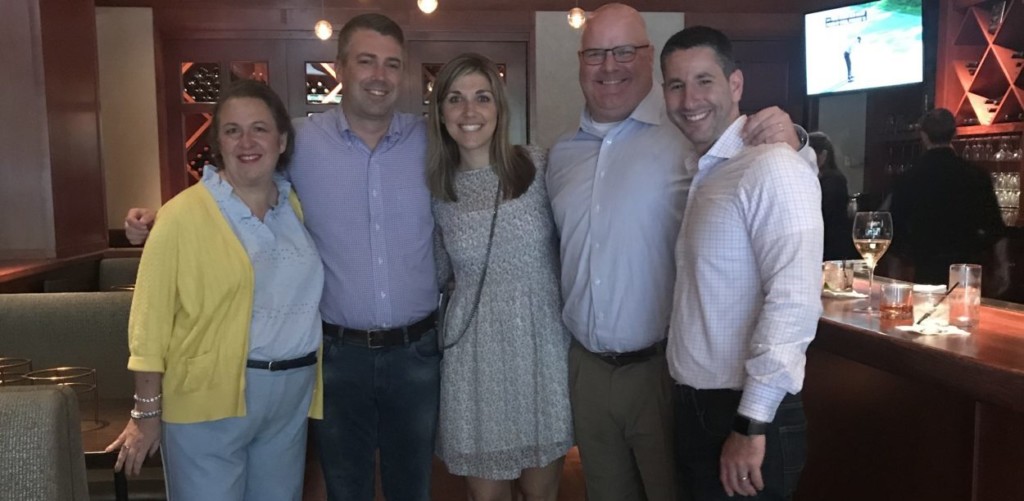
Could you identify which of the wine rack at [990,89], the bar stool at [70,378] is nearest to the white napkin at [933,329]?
the bar stool at [70,378]

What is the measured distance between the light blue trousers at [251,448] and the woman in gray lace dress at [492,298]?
0.41 m

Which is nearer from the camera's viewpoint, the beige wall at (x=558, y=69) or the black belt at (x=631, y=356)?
the black belt at (x=631, y=356)

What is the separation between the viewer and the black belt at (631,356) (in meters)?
2.09

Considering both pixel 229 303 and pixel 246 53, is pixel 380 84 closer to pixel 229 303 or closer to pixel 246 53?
pixel 229 303

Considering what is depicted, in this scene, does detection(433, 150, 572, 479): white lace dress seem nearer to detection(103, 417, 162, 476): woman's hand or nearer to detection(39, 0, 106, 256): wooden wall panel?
detection(103, 417, 162, 476): woman's hand

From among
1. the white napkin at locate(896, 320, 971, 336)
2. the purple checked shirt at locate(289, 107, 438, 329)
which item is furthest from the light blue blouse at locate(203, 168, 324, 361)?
the white napkin at locate(896, 320, 971, 336)

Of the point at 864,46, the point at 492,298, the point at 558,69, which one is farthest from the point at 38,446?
the point at 864,46

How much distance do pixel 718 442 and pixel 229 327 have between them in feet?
3.75

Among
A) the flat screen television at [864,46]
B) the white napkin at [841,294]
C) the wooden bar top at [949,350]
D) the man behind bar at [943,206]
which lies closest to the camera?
the wooden bar top at [949,350]

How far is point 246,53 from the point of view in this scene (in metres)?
6.20

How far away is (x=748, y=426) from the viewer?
1.53 metres

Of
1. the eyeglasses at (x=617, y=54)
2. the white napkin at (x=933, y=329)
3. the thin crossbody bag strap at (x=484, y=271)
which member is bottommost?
the white napkin at (x=933, y=329)

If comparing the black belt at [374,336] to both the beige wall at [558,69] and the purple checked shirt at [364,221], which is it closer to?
the purple checked shirt at [364,221]

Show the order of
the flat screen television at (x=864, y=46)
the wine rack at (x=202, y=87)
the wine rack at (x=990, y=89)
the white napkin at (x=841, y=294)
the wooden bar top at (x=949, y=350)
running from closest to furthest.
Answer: the wooden bar top at (x=949, y=350)
the white napkin at (x=841, y=294)
the wine rack at (x=990, y=89)
the flat screen television at (x=864, y=46)
the wine rack at (x=202, y=87)
